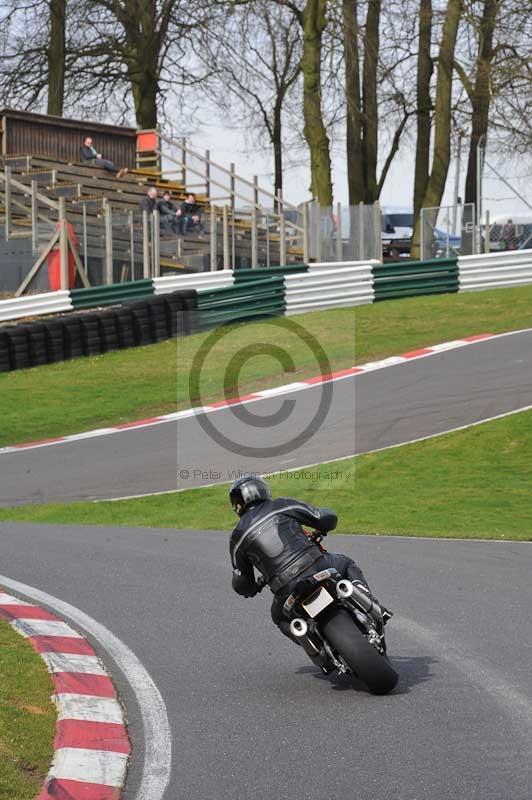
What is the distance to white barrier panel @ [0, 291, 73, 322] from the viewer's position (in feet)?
74.2

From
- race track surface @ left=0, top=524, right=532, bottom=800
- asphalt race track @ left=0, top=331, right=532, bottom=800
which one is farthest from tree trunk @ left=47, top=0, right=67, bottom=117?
race track surface @ left=0, top=524, right=532, bottom=800

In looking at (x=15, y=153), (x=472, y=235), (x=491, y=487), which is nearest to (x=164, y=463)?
(x=491, y=487)

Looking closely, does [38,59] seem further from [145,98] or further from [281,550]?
[281,550]

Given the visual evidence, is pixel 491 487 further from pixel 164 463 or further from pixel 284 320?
pixel 284 320

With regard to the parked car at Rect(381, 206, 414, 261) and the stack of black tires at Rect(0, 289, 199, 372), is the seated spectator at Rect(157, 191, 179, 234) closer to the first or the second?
the stack of black tires at Rect(0, 289, 199, 372)

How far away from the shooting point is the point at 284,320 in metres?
24.2

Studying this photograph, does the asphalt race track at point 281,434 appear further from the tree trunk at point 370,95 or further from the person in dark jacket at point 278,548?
the tree trunk at point 370,95

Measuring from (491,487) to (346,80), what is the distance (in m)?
25.5

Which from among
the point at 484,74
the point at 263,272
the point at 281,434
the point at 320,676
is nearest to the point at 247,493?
the point at 320,676

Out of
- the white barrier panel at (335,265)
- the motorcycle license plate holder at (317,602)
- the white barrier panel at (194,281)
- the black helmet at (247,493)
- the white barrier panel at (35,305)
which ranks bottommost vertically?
the motorcycle license plate holder at (317,602)

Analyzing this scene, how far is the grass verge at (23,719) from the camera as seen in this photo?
16.2ft

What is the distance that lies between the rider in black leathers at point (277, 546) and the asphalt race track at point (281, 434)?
747 cm

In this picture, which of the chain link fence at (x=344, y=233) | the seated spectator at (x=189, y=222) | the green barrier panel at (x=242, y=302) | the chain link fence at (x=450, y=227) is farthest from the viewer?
the chain link fence at (x=450, y=227)

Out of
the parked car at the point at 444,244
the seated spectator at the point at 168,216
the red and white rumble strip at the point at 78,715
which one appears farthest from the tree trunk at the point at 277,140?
the red and white rumble strip at the point at 78,715
